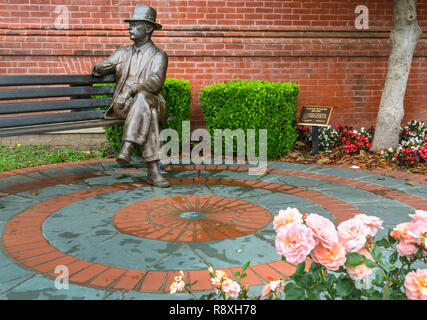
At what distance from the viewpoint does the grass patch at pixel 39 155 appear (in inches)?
237

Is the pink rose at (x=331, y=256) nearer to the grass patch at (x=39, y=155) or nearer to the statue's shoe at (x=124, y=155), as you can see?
the statue's shoe at (x=124, y=155)

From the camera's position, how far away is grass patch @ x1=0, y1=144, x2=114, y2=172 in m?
6.02

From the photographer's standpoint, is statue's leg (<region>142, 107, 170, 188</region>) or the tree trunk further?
the tree trunk

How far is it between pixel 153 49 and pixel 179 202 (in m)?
1.93

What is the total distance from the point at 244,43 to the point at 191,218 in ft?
15.5

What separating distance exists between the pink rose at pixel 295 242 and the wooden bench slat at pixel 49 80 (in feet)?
12.4

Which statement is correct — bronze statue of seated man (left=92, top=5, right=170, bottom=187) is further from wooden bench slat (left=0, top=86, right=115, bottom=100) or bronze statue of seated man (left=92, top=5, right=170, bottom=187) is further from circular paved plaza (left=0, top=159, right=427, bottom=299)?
circular paved plaza (left=0, top=159, right=427, bottom=299)

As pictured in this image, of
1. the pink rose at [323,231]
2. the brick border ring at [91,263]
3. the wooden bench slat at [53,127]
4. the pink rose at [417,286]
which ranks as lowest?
the brick border ring at [91,263]

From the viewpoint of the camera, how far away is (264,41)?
7.41 m

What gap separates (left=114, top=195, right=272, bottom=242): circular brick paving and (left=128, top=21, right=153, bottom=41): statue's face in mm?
1933

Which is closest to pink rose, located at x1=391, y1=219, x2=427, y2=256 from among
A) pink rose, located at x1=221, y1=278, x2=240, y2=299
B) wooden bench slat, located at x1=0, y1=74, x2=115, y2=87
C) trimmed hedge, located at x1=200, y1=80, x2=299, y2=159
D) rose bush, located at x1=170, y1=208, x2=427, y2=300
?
rose bush, located at x1=170, y1=208, x2=427, y2=300

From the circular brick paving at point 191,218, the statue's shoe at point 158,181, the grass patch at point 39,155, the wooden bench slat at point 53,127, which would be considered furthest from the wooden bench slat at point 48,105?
the circular brick paving at point 191,218
